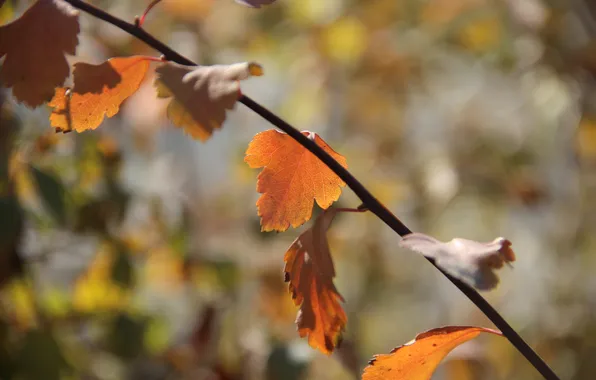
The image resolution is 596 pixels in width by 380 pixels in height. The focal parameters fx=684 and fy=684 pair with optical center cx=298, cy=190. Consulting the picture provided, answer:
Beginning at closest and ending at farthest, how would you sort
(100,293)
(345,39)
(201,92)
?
(201,92)
(100,293)
(345,39)

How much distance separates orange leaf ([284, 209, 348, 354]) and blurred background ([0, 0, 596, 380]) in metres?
0.29

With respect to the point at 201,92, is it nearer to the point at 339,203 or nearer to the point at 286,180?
the point at 286,180

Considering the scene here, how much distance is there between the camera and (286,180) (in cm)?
39

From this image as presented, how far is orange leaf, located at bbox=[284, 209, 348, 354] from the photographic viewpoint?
1.30 feet

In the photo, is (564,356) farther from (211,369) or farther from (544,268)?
(211,369)

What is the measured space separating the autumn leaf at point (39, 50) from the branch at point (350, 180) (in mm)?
14

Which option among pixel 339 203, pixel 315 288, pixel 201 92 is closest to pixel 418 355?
pixel 315 288

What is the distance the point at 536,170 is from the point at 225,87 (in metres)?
1.28

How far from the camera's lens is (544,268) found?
1479 mm

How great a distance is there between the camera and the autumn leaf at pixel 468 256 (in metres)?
0.31

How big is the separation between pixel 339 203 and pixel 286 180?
606 mm

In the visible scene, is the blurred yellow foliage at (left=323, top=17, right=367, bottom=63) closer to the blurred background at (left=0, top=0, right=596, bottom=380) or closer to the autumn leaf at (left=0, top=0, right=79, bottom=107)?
the blurred background at (left=0, top=0, right=596, bottom=380)

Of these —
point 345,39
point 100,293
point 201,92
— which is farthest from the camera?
point 345,39

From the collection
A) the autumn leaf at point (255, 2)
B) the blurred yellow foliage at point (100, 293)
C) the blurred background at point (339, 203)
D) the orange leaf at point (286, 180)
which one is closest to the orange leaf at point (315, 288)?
the orange leaf at point (286, 180)
